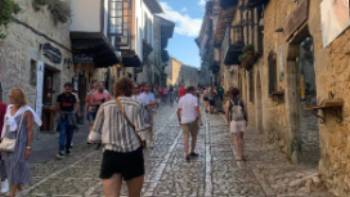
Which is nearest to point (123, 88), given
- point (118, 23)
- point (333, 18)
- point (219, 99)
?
point (333, 18)

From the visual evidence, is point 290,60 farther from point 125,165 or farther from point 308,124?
point 125,165

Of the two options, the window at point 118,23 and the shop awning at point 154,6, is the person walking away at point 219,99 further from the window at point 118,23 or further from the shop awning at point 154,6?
the shop awning at point 154,6

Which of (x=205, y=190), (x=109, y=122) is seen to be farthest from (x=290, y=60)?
(x=109, y=122)

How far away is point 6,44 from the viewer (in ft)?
33.3

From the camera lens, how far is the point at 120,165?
3.97m

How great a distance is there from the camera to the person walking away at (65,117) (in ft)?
30.2

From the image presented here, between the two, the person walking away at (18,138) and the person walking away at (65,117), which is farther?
the person walking away at (65,117)

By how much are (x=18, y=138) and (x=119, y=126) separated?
2.07 m

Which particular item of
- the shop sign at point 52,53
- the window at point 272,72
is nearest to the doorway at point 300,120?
the window at point 272,72

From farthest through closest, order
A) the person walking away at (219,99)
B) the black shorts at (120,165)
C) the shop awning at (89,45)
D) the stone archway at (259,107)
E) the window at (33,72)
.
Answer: the person walking away at (219,99) → the shop awning at (89,45) → the stone archway at (259,107) → the window at (33,72) → the black shorts at (120,165)

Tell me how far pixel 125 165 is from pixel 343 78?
3.28 metres

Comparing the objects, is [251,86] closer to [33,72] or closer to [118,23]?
[33,72]

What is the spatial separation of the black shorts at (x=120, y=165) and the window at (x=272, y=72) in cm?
707

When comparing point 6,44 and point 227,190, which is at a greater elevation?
point 6,44
